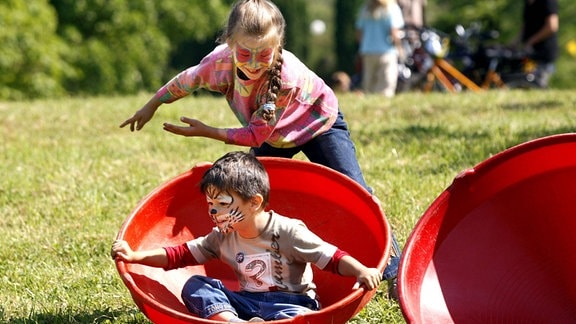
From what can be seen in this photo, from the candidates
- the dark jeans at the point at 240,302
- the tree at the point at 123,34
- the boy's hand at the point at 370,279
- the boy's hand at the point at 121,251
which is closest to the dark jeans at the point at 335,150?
the dark jeans at the point at 240,302

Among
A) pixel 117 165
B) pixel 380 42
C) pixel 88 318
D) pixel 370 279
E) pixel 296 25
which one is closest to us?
pixel 370 279

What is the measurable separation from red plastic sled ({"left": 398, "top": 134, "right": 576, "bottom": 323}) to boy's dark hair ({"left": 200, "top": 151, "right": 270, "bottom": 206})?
59cm

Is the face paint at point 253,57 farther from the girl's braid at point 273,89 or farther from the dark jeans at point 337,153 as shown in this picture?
the dark jeans at point 337,153

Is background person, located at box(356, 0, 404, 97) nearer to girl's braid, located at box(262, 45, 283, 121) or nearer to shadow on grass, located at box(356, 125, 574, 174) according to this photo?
shadow on grass, located at box(356, 125, 574, 174)

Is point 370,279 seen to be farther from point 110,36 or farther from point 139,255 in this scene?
point 110,36

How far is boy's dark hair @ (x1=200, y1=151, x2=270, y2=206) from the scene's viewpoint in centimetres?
350

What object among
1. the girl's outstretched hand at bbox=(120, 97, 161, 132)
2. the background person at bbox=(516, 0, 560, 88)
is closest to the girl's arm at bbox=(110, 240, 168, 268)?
the girl's outstretched hand at bbox=(120, 97, 161, 132)

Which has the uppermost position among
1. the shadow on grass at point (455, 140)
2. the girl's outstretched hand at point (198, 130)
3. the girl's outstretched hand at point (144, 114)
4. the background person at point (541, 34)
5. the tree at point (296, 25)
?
the girl's outstretched hand at point (198, 130)

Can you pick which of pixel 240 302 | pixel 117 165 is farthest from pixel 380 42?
pixel 240 302

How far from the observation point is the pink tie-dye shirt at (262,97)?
12.4ft

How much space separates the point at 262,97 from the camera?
12.5 ft

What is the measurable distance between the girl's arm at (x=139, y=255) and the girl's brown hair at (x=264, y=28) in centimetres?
66

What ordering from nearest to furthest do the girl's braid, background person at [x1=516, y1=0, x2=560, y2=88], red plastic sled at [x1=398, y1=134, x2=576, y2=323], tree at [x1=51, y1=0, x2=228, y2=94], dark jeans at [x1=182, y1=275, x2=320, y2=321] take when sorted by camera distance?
red plastic sled at [x1=398, y1=134, x2=576, y2=323] < dark jeans at [x1=182, y1=275, x2=320, y2=321] < the girl's braid < background person at [x1=516, y1=0, x2=560, y2=88] < tree at [x1=51, y1=0, x2=228, y2=94]

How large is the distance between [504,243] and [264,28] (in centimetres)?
122
